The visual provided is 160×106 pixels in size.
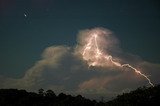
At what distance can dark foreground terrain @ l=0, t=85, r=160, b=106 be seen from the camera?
61.3m

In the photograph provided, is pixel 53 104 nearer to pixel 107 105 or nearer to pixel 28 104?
pixel 28 104

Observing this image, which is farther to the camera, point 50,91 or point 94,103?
point 50,91

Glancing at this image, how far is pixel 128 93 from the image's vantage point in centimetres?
6700

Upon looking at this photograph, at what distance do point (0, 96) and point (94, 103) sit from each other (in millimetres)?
29294

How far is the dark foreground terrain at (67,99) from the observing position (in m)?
61.3

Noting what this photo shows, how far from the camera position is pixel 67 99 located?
93.7 m

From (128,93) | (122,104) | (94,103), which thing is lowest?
(122,104)

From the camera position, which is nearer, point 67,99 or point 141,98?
point 141,98

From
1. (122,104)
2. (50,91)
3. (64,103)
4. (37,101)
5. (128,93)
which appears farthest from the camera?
(50,91)

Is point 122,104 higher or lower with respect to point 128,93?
lower

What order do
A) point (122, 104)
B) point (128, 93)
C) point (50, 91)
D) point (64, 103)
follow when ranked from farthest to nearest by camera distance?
point (50, 91), point (64, 103), point (128, 93), point (122, 104)

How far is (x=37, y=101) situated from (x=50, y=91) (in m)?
9.96

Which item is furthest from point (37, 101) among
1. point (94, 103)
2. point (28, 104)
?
point (94, 103)

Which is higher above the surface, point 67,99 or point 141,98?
point 67,99
